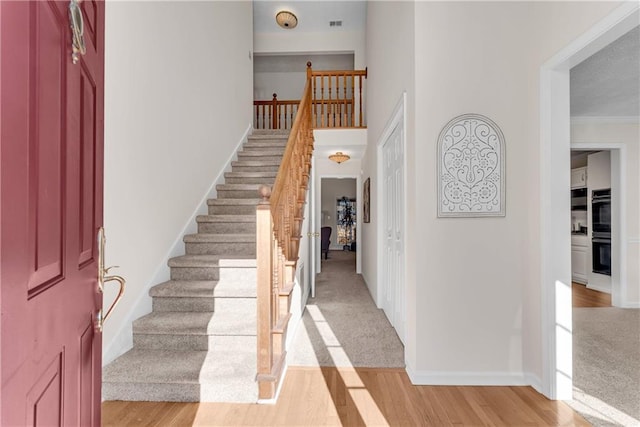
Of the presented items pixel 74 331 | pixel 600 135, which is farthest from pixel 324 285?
pixel 74 331

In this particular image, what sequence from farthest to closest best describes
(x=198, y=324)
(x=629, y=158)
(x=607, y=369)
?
(x=629, y=158)
(x=607, y=369)
(x=198, y=324)

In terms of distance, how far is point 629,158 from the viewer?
175 inches

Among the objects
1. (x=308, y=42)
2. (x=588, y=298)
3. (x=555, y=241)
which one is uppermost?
(x=308, y=42)

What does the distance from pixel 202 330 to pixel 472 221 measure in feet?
6.82

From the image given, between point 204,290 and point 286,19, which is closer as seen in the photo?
point 204,290

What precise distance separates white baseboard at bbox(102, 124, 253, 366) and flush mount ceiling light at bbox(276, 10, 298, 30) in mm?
3918

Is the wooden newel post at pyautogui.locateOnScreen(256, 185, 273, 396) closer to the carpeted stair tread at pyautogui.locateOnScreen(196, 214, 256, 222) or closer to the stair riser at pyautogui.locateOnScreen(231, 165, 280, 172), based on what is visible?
the carpeted stair tread at pyautogui.locateOnScreen(196, 214, 256, 222)

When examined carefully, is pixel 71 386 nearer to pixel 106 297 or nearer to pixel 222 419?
pixel 222 419

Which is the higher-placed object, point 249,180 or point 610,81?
point 610,81

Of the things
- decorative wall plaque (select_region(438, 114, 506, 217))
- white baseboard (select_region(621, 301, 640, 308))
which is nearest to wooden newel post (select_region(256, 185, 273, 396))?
decorative wall plaque (select_region(438, 114, 506, 217))

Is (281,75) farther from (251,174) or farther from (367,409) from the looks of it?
(367,409)

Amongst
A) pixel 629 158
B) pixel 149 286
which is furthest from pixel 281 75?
pixel 629 158

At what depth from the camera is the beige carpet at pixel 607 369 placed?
198 cm

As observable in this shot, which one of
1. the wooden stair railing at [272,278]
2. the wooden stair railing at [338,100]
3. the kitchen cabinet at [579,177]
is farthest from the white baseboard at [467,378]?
the kitchen cabinet at [579,177]
